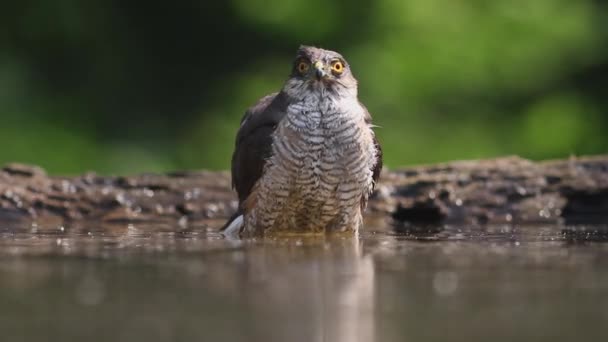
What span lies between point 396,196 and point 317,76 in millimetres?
1561

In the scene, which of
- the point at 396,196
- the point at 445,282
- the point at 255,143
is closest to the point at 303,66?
the point at 255,143

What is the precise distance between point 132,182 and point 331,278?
3796mm

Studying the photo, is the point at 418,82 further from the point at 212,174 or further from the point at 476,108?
the point at 212,174

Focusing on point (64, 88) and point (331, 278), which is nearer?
point (331, 278)

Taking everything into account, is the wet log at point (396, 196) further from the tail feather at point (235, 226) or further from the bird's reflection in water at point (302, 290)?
the bird's reflection in water at point (302, 290)

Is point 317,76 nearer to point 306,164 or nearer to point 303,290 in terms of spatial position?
point 306,164

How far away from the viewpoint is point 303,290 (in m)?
3.36

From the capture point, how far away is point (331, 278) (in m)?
→ 3.64

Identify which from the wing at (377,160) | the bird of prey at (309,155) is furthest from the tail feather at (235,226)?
the wing at (377,160)

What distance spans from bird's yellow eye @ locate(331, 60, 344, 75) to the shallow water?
1.31 metres

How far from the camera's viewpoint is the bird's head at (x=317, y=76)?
602cm

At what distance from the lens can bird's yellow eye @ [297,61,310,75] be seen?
6062 mm

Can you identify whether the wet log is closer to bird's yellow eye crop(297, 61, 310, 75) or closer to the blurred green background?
bird's yellow eye crop(297, 61, 310, 75)

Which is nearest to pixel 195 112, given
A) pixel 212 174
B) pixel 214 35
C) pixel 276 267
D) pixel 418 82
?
A: pixel 214 35
